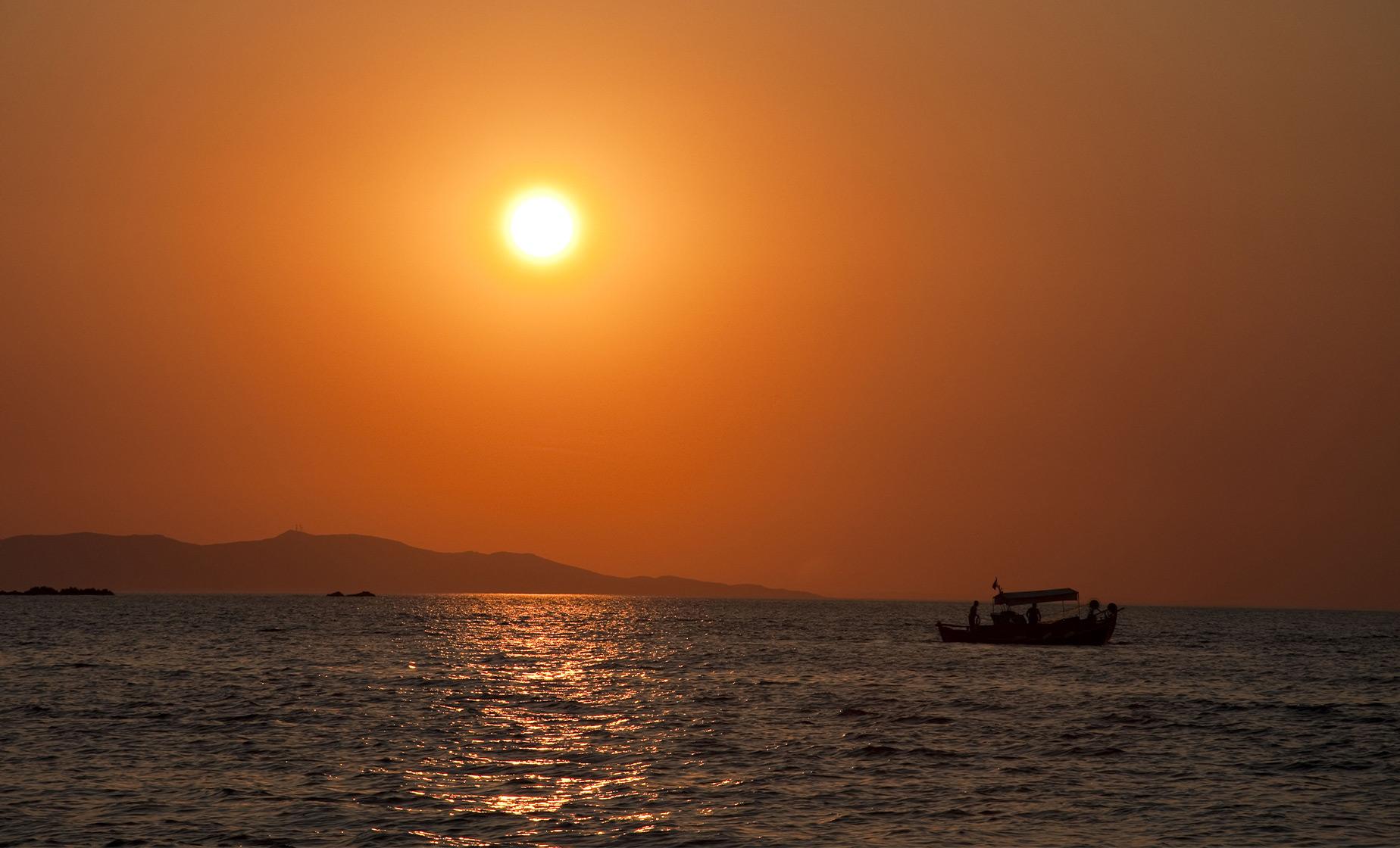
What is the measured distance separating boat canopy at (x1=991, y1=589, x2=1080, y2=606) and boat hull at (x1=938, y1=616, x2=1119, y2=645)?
77.3 inches

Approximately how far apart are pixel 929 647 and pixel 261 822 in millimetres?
88748

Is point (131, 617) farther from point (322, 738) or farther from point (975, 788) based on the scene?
point (975, 788)

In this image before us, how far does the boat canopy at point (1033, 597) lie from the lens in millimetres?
105688

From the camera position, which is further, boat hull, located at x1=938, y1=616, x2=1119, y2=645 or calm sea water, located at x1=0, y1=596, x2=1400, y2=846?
boat hull, located at x1=938, y1=616, x2=1119, y2=645

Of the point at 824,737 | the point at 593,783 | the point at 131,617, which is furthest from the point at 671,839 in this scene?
the point at 131,617

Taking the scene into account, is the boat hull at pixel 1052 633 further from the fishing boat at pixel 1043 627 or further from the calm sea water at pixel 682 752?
the calm sea water at pixel 682 752

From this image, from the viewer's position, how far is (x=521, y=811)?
32.4 meters

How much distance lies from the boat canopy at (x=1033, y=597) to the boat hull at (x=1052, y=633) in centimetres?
196

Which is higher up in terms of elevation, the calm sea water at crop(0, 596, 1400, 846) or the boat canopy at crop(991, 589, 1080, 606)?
the boat canopy at crop(991, 589, 1080, 606)

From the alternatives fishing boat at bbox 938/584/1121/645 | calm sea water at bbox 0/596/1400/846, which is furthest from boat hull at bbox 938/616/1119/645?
calm sea water at bbox 0/596/1400/846

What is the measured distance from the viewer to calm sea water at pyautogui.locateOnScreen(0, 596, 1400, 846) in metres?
31.2

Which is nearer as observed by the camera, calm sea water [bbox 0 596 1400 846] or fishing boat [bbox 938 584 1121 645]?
calm sea water [bbox 0 596 1400 846]

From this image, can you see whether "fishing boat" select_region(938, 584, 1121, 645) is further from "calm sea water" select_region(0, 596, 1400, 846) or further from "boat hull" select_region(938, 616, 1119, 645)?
"calm sea water" select_region(0, 596, 1400, 846)

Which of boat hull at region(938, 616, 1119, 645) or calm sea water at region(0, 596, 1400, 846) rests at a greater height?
boat hull at region(938, 616, 1119, 645)
